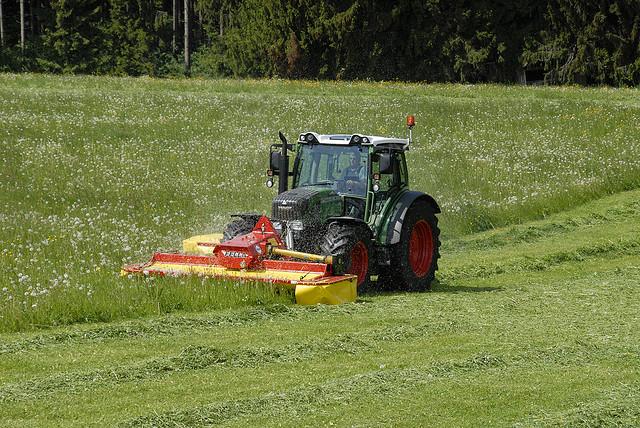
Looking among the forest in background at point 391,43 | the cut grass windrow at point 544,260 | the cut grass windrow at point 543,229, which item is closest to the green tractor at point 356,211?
the cut grass windrow at point 544,260

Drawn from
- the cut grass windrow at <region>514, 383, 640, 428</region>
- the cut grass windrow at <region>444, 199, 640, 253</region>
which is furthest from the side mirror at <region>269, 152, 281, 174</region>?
the cut grass windrow at <region>514, 383, 640, 428</region>

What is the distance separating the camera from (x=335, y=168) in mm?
14812

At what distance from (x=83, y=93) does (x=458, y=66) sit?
76.3ft

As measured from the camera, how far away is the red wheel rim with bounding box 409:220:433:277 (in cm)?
1559

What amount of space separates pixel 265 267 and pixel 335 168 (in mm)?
2266

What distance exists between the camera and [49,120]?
31.1 m

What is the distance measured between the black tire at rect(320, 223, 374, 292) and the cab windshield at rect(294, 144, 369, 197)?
91 cm

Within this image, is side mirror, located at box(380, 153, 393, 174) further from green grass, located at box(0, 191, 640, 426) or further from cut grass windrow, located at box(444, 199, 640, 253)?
cut grass windrow, located at box(444, 199, 640, 253)

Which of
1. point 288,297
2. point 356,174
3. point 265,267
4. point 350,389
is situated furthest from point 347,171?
point 350,389

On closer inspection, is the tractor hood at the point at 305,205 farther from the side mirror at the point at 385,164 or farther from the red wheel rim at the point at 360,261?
the side mirror at the point at 385,164

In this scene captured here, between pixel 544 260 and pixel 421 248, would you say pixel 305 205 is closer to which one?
pixel 421 248

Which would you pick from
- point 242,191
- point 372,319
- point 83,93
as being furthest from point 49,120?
point 372,319

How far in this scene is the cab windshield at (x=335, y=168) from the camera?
14.7 m

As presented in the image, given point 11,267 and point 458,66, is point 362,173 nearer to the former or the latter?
point 11,267
